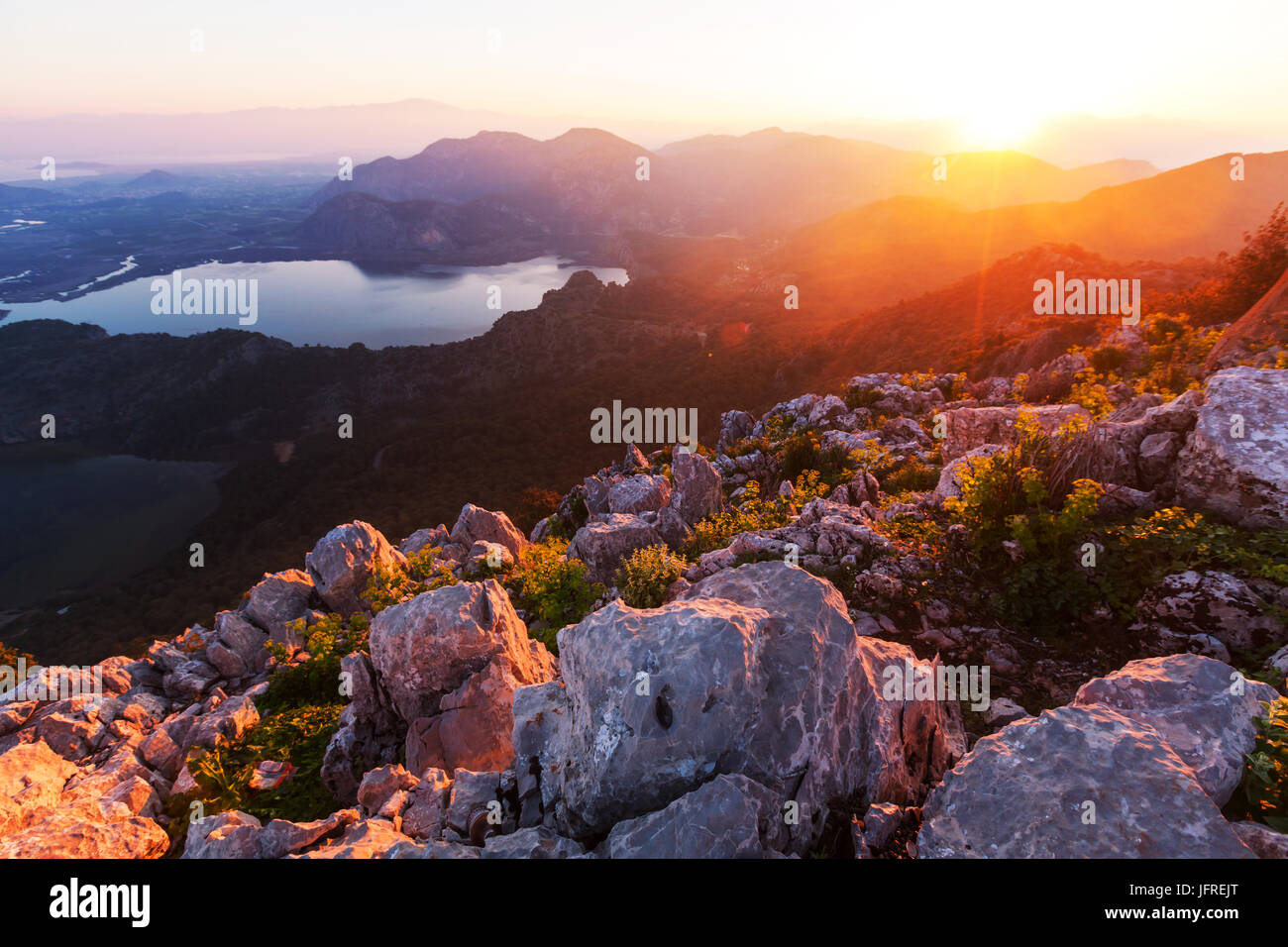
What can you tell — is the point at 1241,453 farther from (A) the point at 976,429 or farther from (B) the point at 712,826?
(B) the point at 712,826

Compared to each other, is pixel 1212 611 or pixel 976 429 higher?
pixel 976 429

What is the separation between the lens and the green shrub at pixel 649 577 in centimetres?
954

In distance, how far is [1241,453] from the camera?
24.5ft

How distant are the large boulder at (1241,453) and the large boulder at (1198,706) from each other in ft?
12.6

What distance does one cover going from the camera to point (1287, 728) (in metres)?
4.43

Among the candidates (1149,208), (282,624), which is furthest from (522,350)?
(1149,208)

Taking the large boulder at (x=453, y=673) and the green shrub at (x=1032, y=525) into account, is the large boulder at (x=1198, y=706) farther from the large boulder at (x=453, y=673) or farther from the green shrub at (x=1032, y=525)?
the large boulder at (x=453, y=673)

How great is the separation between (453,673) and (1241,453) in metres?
12.0

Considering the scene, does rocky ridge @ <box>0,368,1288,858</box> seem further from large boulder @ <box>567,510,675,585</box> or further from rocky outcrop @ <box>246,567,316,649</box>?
rocky outcrop @ <box>246,567,316,649</box>

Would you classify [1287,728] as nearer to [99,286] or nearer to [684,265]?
[684,265]

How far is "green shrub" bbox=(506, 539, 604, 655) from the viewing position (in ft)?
38.7

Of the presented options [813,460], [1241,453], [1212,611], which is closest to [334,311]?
[813,460]

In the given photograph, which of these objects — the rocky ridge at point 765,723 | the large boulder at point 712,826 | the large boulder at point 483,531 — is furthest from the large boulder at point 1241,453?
the large boulder at point 483,531

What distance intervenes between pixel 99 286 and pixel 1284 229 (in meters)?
277
